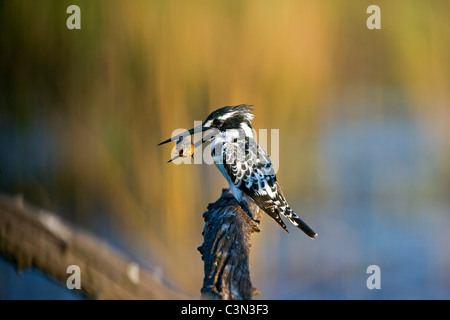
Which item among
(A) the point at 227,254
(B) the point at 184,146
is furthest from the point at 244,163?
(A) the point at 227,254

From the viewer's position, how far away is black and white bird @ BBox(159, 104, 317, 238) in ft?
7.89

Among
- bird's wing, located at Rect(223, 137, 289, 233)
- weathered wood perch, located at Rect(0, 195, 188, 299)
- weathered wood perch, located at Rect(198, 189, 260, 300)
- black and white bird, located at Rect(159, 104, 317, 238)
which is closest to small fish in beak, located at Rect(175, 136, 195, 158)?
black and white bird, located at Rect(159, 104, 317, 238)

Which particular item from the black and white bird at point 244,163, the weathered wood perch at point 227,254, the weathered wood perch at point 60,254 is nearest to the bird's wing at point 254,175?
the black and white bird at point 244,163

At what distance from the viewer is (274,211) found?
7.88 feet

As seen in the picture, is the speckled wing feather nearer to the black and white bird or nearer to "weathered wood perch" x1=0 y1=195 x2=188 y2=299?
the black and white bird

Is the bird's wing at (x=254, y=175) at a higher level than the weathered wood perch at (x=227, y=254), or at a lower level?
higher

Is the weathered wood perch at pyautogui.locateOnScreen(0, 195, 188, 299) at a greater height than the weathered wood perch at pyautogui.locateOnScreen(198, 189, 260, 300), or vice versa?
the weathered wood perch at pyautogui.locateOnScreen(0, 195, 188, 299)

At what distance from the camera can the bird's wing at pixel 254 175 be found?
7.86 ft

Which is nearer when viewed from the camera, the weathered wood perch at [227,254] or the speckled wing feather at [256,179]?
the weathered wood perch at [227,254]

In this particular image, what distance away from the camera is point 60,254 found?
2.80 feet

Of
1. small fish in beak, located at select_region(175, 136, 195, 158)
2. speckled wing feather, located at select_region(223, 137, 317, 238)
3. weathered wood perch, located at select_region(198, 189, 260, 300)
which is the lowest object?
weathered wood perch, located at select_region(198, 189, 260, 300)

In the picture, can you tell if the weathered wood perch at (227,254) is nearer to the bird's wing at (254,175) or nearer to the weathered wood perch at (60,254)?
the bird's wing at (254,175)

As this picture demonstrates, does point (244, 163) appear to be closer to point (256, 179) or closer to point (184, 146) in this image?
point (256, 179)

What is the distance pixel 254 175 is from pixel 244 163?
0.10 meters
